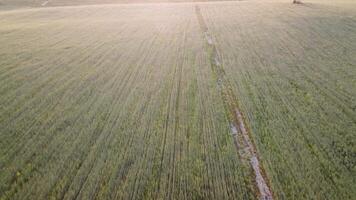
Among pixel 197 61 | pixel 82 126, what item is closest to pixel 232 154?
pixel 82 126

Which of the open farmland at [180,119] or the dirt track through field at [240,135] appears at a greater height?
the open farmland at [180,119]

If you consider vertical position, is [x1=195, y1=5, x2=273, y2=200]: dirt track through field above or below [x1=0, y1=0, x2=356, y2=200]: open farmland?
below

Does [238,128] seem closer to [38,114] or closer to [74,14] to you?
[38,114]

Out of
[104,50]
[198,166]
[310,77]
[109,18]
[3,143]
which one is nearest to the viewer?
[198,166]

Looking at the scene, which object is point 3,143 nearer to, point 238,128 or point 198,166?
point 198,166

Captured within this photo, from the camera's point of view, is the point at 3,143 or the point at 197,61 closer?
the point at 3,143

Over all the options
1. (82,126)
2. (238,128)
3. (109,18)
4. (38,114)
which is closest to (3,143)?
(38,114)

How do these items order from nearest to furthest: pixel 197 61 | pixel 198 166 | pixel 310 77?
pixel 198 166 < pixel 310 77 < pixel 197 61

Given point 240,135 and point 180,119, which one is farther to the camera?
point 180,119
